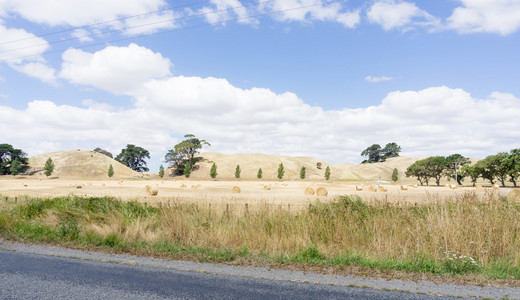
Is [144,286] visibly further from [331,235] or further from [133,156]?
[133,156]

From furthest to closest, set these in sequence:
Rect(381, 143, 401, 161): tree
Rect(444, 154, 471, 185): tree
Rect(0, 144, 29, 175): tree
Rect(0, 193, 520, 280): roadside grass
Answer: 1. Rect(381, 143, 401, 161): tree
2. Rect(0, 144, 29, 175): tree
3. Rect(444, 154, 471, 185): tree
4. Rect(0, 193, 520, 280): roadside grass

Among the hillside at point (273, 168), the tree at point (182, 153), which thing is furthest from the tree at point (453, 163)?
the tree at point (182, 153)

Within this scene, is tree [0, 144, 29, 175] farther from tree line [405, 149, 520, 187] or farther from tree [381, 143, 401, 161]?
tree [381, 143, 401, 161]

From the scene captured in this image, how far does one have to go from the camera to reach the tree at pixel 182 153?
124938 millimetres

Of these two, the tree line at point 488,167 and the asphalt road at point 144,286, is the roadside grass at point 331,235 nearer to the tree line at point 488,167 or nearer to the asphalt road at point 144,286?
the asphalt road at point 144,286

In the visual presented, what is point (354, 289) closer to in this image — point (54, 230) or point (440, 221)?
point (440, 221)

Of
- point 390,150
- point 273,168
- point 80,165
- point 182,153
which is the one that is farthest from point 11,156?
point 390,150

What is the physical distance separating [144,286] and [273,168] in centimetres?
13046

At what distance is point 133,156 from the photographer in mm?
146125

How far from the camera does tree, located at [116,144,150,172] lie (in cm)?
14425

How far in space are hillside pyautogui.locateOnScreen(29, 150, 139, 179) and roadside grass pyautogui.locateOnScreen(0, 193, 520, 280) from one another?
110 metres

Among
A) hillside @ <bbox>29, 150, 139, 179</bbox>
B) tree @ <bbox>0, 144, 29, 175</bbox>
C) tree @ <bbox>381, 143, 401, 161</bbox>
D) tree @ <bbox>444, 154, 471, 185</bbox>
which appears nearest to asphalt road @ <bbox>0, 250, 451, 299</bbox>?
tree @ <bbox>444, 154, 471, 185</bbox>

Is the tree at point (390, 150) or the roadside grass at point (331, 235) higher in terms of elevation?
the tree at point (390, 150)

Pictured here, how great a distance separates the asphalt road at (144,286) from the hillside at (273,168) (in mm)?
107469
